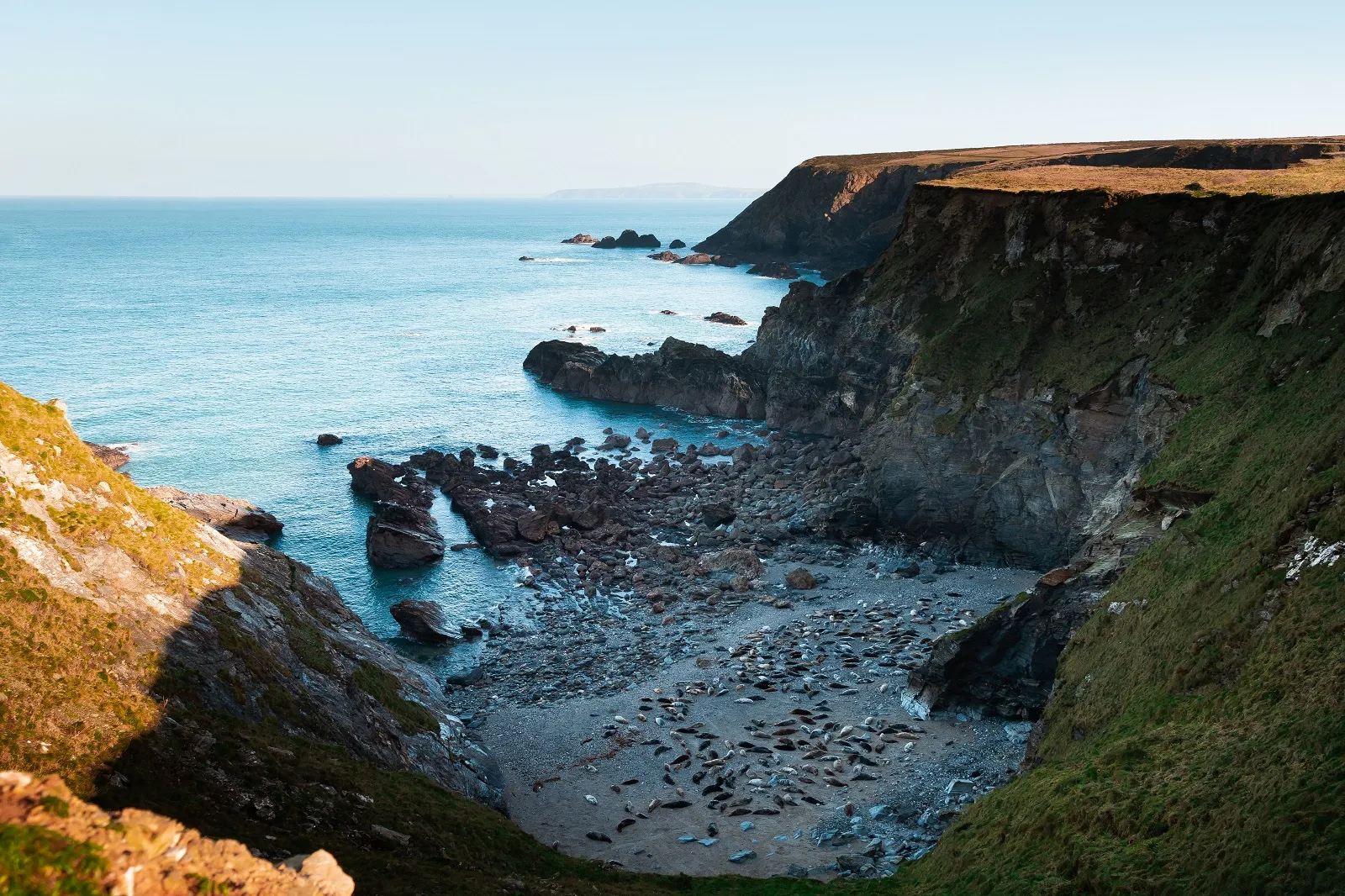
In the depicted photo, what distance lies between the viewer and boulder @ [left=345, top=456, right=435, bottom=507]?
75188mm

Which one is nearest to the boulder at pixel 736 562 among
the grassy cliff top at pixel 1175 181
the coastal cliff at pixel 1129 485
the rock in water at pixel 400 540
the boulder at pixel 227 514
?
the coastal cliff at pixel 1129 485

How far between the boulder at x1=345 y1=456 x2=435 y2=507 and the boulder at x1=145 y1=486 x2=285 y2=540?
926 cm

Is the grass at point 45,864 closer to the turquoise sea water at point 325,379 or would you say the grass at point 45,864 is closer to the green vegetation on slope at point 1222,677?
the green vegetation on slope at point 1222,677

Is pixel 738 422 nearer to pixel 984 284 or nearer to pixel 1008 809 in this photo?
pixel 984 284

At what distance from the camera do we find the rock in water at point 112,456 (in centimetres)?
7981

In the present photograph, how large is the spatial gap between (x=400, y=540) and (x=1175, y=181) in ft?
200

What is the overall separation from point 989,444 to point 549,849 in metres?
39.8

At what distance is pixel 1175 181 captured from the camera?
63031mm

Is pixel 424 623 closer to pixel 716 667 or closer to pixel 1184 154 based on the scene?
pixel 716 667

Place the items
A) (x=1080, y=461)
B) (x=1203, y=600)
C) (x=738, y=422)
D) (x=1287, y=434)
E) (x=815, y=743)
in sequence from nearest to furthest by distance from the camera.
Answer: (x=1203, y=600), (x=1287, y=434), (x=815, y=743), (x=1080, y=461), (x=738, y=422)

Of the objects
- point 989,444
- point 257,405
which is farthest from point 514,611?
point 257,405

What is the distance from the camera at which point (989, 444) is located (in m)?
58.5

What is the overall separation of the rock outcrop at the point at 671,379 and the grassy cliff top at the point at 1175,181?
108ft

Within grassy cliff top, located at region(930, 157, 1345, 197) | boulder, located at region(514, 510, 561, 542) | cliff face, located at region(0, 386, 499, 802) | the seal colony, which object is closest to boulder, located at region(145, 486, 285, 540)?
the seal colony
